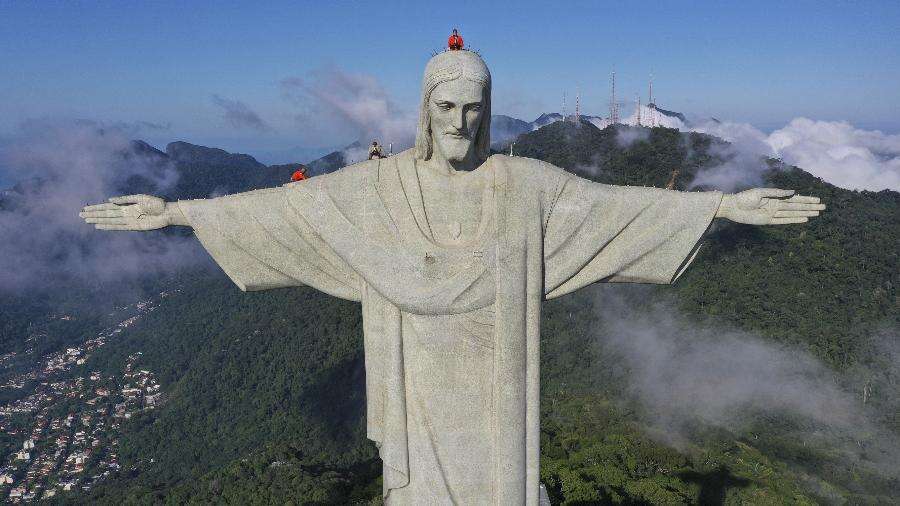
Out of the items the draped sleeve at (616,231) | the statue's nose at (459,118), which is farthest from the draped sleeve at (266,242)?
the draped sleeve at (616,231)

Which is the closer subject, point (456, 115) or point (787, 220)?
point (456, 115)

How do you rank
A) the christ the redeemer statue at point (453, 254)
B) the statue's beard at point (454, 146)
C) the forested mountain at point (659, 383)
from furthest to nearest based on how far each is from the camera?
Answer: the forested mountain at point (659, 383) → the christ the redeemer statue at point (453, 254) → the statue's beard at point (454, 146)

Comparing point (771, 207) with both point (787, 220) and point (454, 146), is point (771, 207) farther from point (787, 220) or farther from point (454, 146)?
point (454, 146)

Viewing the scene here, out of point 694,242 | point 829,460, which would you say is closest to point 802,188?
point 829,460

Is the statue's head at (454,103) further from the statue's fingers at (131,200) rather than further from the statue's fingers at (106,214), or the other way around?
the statue's fingers at (106,214)

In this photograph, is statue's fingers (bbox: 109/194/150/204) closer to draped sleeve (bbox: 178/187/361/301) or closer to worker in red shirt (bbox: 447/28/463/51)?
draped sleeve (bbox: 178/187/361/301)

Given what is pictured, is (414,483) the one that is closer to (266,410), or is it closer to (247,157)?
(266,410)

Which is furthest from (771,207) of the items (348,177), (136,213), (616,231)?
(136,213)
